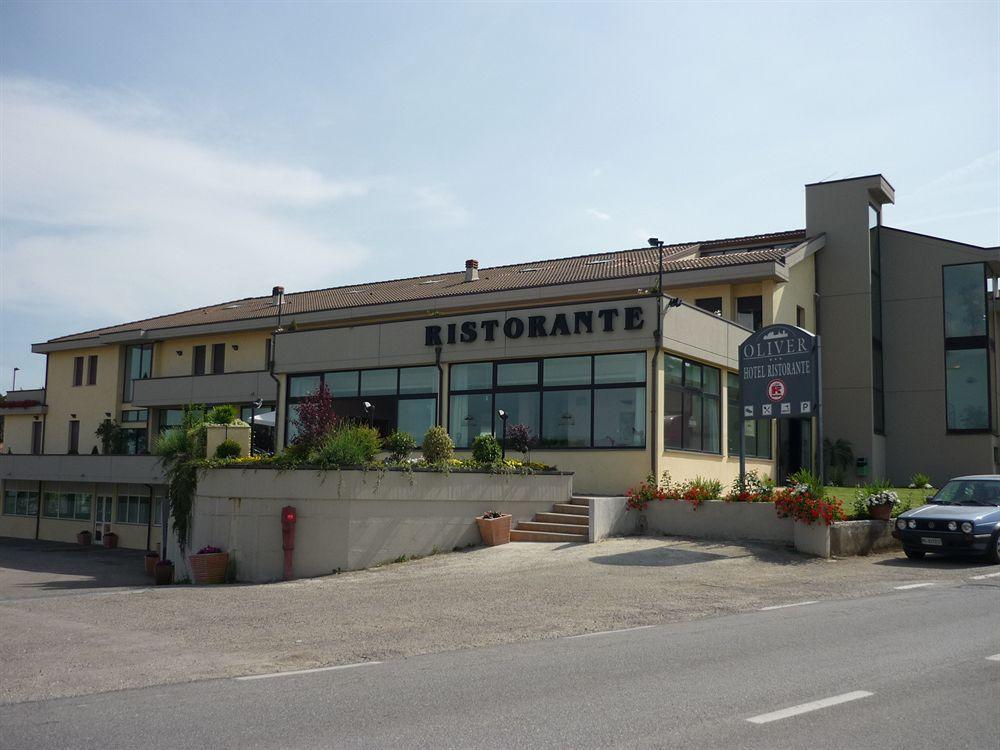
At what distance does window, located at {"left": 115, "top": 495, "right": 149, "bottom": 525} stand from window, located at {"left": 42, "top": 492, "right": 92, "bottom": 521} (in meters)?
2.33

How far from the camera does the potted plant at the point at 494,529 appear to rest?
19.4 meters

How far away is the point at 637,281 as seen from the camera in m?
28.9

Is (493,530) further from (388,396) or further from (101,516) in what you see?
(101,516)

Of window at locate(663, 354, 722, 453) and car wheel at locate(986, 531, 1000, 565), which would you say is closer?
car wheel at locate(986, 531, 1000, 565)

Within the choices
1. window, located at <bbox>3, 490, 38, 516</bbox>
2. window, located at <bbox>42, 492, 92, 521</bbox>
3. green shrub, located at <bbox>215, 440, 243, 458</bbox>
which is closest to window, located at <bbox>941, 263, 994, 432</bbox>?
green shrub, located at <bbox>215, 440, 243, 458</bbox>

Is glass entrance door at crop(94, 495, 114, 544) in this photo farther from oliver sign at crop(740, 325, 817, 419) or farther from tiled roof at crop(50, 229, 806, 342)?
oliver sign at crop(740, 325, 817, 419)

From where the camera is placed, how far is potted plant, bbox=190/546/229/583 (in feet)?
57.4

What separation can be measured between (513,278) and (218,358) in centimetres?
1378

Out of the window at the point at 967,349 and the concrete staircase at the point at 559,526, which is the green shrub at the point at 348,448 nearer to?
the concrete staircase at the point at 559,526

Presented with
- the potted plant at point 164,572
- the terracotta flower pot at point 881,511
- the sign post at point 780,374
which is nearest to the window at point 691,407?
the sign post at point 780,374

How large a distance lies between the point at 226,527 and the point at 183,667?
9408 mm

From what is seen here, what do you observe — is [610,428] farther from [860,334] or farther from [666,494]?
[860,334]

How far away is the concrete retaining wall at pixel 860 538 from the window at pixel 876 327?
51.3 feet

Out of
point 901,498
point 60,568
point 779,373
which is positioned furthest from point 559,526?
point 60,568
